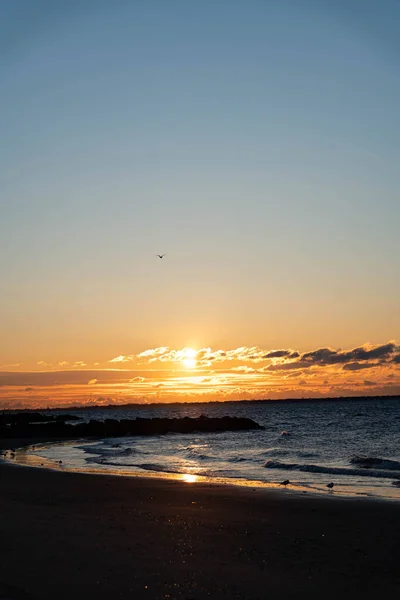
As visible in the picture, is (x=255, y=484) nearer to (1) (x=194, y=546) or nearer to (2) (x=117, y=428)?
(1) (x=194, y=546)

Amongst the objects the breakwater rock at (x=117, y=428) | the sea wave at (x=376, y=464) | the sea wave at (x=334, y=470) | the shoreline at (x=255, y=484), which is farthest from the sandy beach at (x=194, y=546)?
the breakwater rock at (x=117, y=428)

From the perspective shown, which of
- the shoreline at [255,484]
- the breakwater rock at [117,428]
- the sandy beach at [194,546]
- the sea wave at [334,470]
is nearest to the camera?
the sandy beach at [194,546]

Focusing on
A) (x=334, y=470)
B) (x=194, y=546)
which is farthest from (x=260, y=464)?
(x=194, y=546)

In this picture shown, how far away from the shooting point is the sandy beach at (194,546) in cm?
1147

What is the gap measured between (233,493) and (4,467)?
16.1 meters

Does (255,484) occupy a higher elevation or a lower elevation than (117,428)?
higher

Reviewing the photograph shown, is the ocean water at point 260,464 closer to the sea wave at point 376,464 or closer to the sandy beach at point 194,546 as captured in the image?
the sea wave at point 376,464

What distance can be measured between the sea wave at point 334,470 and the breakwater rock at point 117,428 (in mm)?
41068

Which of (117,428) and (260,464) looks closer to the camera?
(260,464)

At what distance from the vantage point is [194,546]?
47.4 ft

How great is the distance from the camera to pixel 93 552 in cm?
1376

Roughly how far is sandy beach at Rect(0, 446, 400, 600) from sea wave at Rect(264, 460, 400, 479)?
10.5 metres

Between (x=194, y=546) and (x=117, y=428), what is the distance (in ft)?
232

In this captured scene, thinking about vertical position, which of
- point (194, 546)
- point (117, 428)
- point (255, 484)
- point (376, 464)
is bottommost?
point (117, 428)
